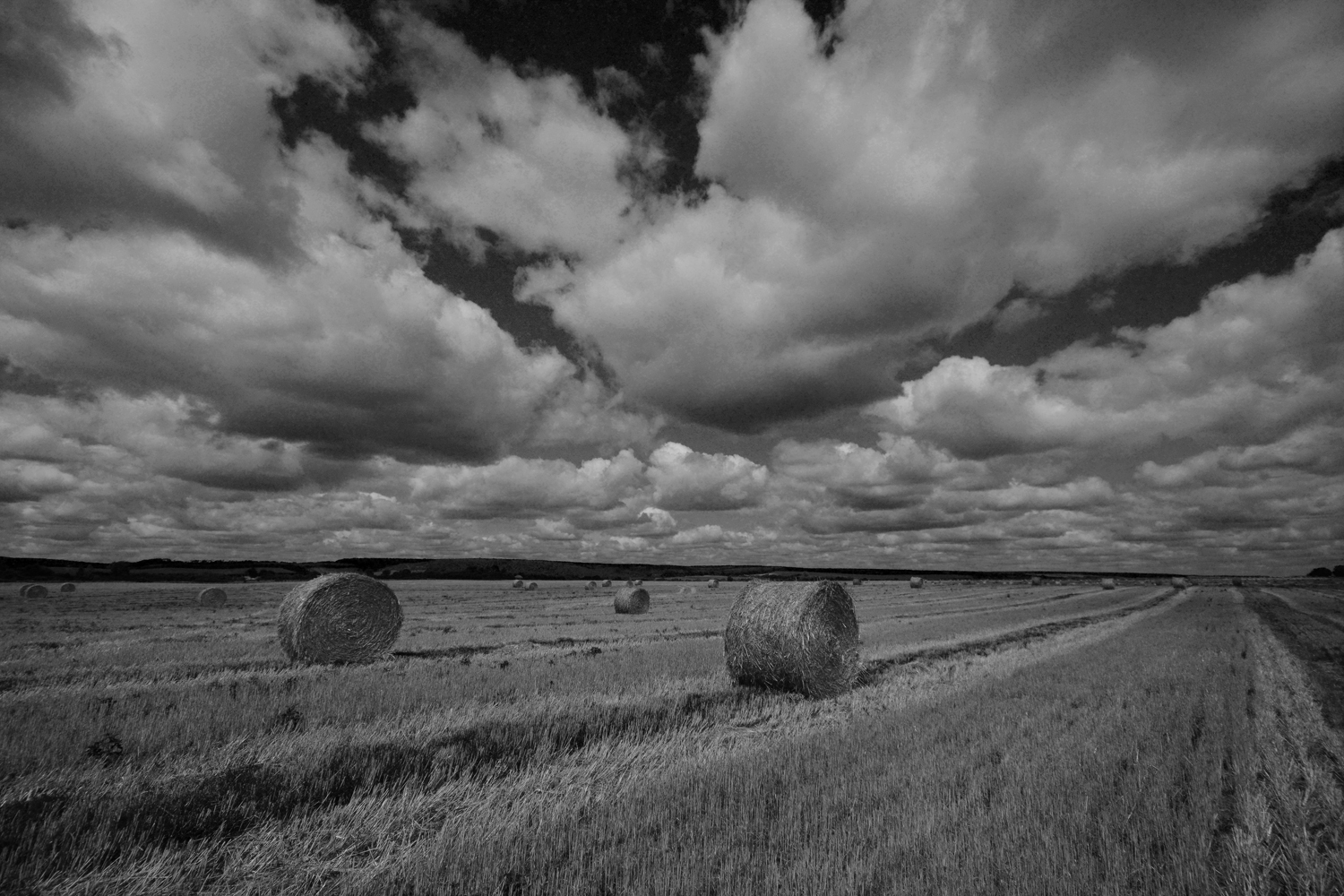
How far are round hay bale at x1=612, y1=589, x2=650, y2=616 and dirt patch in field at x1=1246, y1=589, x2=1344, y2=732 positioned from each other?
23.9 meters

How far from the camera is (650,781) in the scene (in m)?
6.00

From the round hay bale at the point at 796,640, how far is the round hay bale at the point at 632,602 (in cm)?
1890

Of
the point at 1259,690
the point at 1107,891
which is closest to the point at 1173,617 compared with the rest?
the point at 1259,690

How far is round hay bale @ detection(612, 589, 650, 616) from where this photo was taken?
104 ft

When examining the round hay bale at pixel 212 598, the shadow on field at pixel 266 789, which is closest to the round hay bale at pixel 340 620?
the shadow on field at pixel 266 789

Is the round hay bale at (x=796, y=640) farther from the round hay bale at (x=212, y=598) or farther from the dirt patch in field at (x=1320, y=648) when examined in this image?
the round hay bale at (x=212, y=598)

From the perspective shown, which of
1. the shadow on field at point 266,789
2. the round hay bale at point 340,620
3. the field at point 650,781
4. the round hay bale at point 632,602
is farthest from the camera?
the round hay bale at point 632,602

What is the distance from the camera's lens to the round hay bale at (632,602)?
3156 centimetres

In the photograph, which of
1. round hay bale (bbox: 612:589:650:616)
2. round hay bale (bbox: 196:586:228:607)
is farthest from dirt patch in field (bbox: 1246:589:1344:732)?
round hay bale (bbox: 196:586:228:607)

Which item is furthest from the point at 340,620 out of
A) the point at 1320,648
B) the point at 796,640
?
the point at 1320,648

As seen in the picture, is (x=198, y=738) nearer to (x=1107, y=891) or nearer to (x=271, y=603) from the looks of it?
(x=1107, y=891)

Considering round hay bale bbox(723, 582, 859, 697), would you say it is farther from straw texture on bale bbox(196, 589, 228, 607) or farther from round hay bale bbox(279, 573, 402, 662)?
straw texture on bale bbox(196, 589, 228, 607)

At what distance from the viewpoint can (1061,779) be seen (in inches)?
243

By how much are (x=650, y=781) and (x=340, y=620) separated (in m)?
11.9
